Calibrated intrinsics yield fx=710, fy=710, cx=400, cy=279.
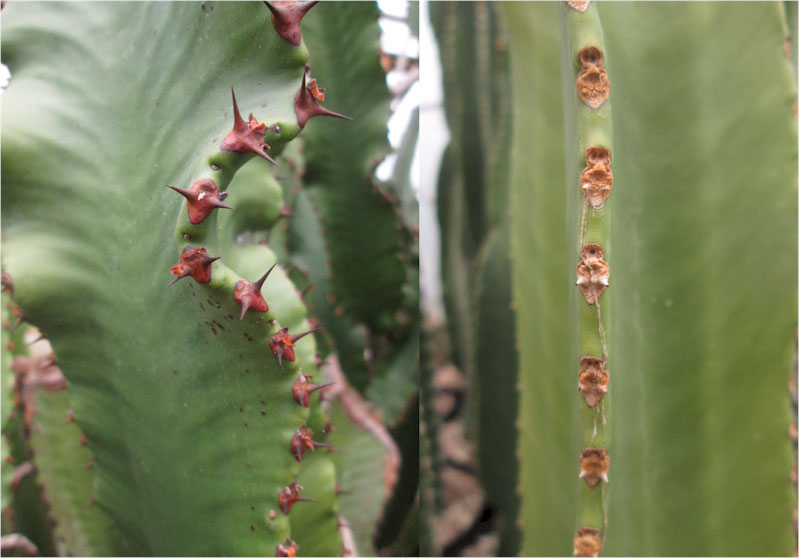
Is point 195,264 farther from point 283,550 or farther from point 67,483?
point 67,483

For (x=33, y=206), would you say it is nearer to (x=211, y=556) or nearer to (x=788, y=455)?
(x=211, y=556)

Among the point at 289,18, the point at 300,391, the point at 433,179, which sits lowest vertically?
the point at 300,391

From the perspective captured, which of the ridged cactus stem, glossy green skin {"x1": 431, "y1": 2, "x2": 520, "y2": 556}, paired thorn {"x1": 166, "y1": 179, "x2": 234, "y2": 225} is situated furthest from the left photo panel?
glossy green skin {"x1": 431, "y1": 2, "x2": 520, "y2": 556}

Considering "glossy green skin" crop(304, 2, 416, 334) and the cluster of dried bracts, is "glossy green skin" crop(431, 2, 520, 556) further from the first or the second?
the cluster of dried bracts

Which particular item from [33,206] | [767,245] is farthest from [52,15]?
[767,245]

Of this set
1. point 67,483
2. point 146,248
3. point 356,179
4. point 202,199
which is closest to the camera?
point 202,199

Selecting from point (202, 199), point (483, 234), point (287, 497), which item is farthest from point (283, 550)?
point (483, 234)
